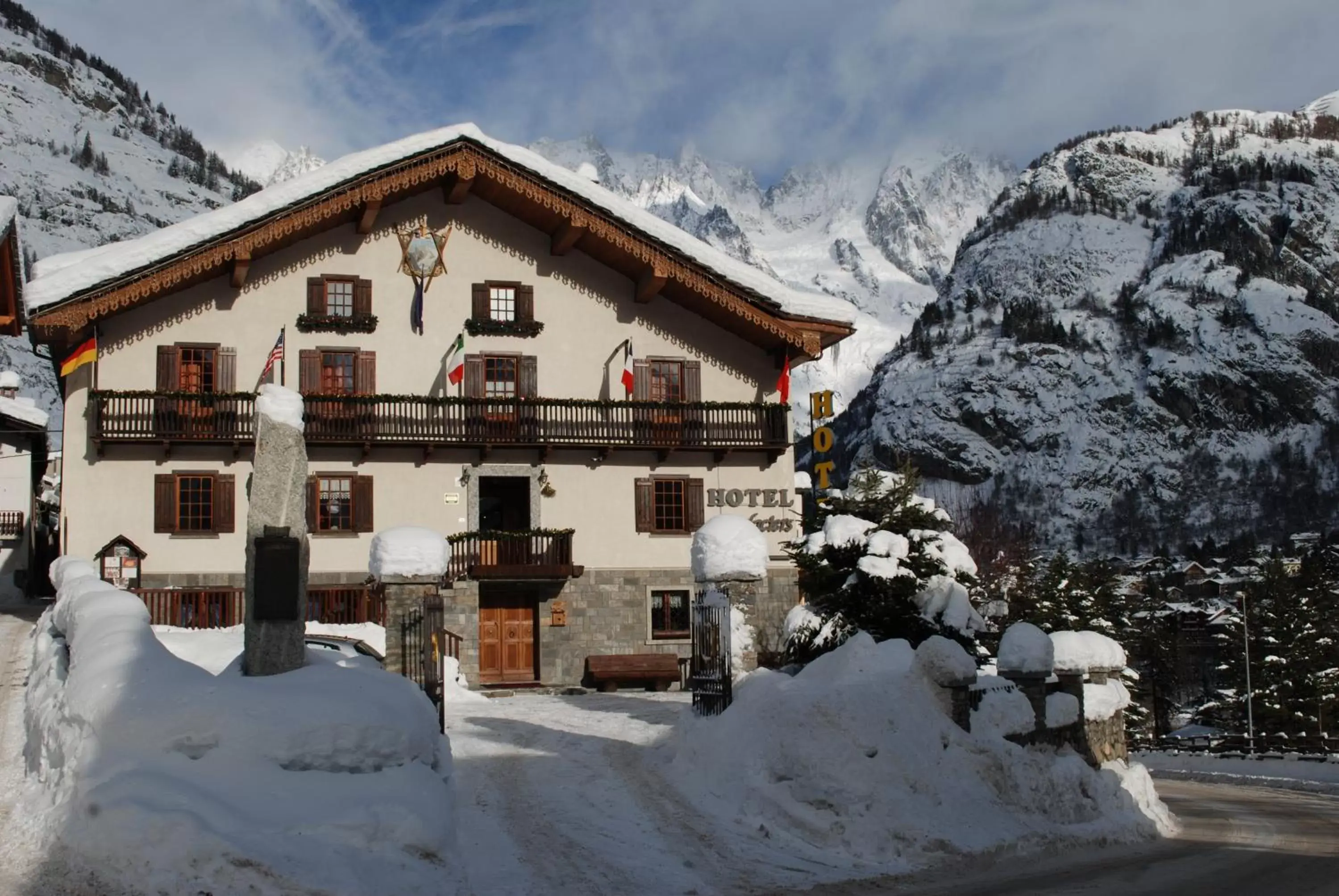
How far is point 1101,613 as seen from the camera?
66.6 m

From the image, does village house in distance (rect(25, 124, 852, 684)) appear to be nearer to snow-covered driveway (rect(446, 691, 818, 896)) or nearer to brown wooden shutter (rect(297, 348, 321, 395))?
brown wooden shutter (rect(297, 348, 321, 395))

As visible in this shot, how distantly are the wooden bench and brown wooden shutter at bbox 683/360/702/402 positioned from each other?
6.93m

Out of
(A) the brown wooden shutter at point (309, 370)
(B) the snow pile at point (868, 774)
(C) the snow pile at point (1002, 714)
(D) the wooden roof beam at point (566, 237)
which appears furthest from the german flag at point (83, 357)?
(C) the snow pile at point (1002, 714)

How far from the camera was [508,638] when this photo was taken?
33656 millimetres

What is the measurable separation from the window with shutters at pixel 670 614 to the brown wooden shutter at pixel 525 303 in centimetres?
764

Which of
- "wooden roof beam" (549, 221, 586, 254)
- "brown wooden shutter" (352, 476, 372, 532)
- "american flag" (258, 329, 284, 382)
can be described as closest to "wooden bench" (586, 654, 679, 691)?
"brown wooden shutter" (352, 476, 372, 532)

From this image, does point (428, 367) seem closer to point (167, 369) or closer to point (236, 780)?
point (167, 369)

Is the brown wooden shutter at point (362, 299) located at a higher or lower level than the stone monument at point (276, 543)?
higher

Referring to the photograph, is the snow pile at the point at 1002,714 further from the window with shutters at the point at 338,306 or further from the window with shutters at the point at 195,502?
the window with shutters at the point at 338,306

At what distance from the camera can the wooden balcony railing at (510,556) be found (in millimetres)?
32594

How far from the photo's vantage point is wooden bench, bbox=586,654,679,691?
31875 millimetres

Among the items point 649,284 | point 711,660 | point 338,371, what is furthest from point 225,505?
point 711,660

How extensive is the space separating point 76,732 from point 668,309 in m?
26.4

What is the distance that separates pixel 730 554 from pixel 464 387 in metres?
16.1
